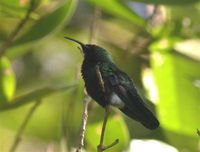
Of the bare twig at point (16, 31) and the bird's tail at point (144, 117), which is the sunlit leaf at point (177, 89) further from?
the bird's tail at point (144, 117)

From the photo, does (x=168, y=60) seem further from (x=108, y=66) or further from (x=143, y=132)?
(x=108, y=66)

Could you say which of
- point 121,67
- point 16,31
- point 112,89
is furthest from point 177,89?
point 112,89

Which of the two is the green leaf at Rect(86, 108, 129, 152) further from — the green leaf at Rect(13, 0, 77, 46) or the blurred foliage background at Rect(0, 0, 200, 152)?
the green leaf at Rect(13, 0, 77, 46)

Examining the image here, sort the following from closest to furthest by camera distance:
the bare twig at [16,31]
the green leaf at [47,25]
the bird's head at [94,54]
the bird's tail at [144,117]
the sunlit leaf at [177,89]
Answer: the bird's tail at [144,117] → the bird's head at [94,54] → the bare twig at [16,31] → the green leaf at [47,25] → the sunlit leaf at [177,89]

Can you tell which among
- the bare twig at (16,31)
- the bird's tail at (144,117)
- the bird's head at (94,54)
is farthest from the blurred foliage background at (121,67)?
the bird's tail at (144,117)

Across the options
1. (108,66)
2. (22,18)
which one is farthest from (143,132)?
(108,66)

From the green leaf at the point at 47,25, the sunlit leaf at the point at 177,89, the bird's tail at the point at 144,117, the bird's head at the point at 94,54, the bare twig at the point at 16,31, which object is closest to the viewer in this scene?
the bird's tail at the point at 144,117

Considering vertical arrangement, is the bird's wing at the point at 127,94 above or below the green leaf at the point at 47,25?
below
